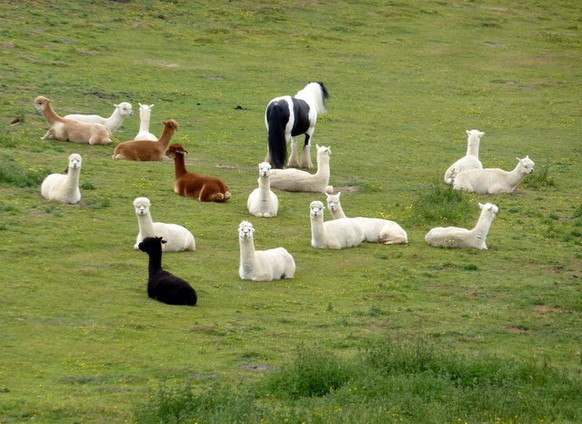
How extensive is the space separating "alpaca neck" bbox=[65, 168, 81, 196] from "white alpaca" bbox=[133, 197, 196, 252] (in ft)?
6.95

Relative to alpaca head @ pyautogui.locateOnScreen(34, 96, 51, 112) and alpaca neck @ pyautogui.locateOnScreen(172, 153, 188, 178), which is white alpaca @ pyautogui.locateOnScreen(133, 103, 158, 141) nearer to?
alpaca head @ pyautogui.locateOnScreen(34, 96, 51, 112)

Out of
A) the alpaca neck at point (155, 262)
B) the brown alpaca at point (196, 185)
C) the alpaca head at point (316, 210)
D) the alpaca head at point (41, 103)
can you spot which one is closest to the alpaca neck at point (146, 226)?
the alpaca neck at point (155, 262)

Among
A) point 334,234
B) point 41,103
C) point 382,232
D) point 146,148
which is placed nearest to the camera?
point 334,234

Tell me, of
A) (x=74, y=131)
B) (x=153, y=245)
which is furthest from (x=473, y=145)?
(x=153, y=245)

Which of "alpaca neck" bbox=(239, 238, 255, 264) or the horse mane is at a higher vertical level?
the horse mane

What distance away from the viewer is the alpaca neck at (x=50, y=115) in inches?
969

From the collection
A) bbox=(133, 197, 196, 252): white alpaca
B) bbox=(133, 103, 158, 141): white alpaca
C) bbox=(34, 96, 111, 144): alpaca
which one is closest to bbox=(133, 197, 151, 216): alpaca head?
bbox=(133, 197, 196, 252): white alpaca

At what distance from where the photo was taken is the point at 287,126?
24000mm

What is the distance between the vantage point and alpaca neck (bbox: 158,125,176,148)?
2327cm

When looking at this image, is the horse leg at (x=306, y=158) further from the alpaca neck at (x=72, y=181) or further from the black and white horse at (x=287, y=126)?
the alpaca neck at (x=72, y=181)

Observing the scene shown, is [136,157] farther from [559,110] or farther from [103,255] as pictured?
[559,110]

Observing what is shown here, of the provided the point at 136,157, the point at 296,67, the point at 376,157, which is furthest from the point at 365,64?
the point at 136,157

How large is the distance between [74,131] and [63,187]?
556 cm

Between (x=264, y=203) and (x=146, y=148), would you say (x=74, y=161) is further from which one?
(x=146, y=148)
